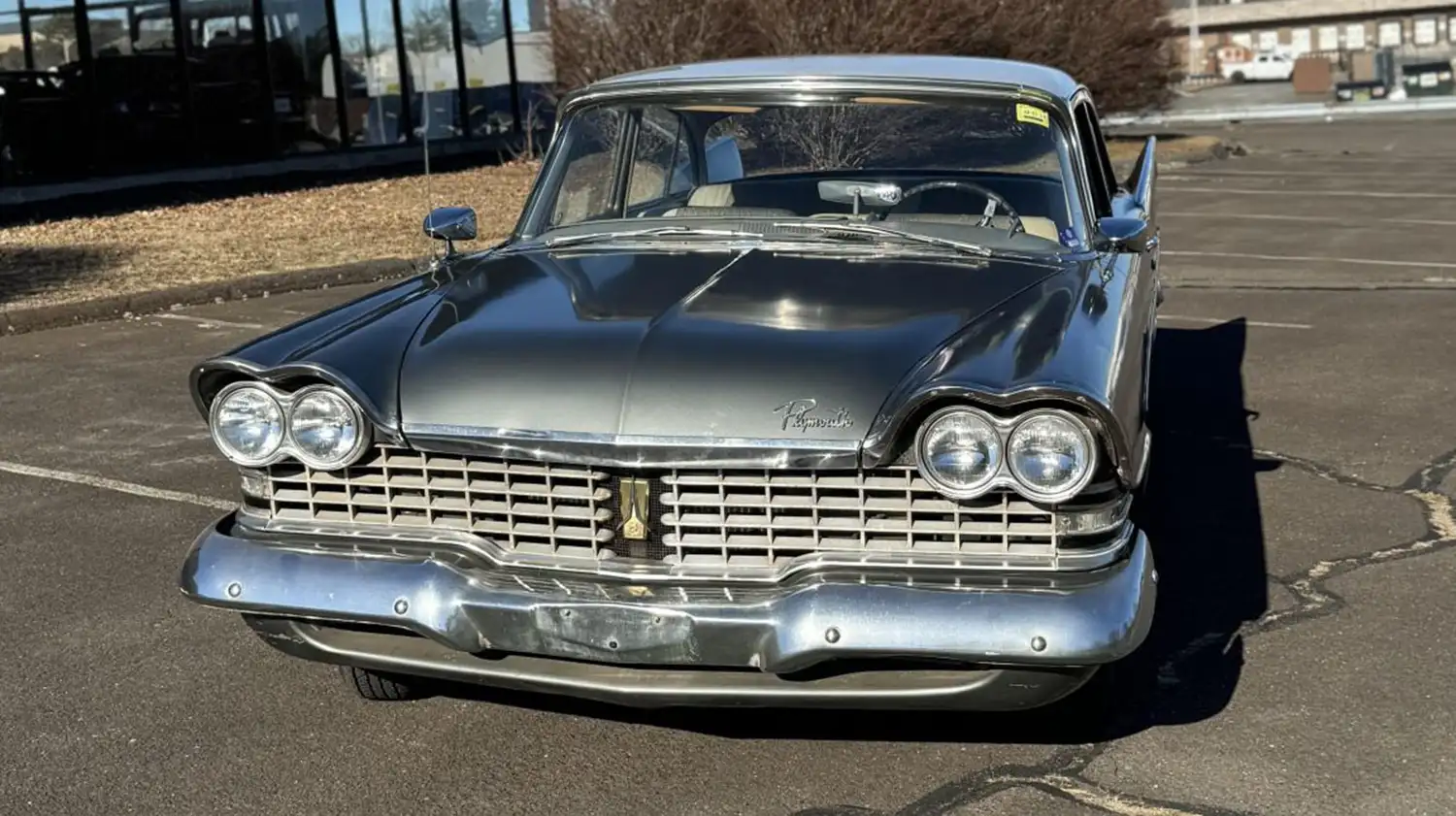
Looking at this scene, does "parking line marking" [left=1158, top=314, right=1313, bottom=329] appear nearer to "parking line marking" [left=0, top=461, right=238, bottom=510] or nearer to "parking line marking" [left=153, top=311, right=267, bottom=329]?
"parking line marking" [left=153, top=311, right=267, bottom=329]

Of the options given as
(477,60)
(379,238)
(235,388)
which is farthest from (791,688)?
(477,60)

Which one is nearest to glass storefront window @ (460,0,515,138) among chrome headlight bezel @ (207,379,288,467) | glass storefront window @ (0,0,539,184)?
glass storefront window @ (0,0,539,184)

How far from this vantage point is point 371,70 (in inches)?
869

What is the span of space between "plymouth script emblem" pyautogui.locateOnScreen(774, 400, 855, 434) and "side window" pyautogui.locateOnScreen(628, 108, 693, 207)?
6.77 feet

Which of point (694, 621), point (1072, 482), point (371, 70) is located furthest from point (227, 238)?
point (1072, 482)

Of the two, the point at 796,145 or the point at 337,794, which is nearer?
the point at 337,794

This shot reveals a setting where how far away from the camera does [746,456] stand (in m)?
3.43

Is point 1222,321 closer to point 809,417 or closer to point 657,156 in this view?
point 657,156

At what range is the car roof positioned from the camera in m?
5.07

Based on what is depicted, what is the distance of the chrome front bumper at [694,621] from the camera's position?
3332 mm

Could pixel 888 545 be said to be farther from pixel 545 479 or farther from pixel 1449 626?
pixel 1449 626

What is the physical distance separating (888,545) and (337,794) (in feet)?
4.54

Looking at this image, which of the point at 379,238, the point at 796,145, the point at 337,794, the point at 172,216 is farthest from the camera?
the point at 172,216

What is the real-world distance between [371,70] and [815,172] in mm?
17936
